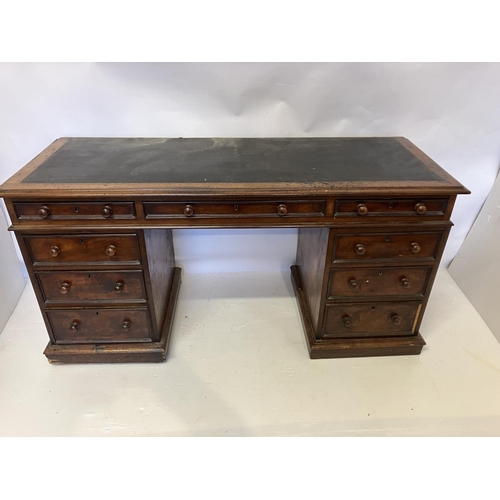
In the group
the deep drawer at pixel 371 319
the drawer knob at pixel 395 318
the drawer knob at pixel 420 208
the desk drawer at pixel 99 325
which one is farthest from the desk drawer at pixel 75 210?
the drawer knob at pixel 395 318

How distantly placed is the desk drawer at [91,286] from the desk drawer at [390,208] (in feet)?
2.92

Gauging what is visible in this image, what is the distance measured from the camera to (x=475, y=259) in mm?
2316

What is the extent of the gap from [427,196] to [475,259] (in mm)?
998

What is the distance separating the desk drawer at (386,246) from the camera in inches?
65.2

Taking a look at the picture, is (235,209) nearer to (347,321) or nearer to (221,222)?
(221,222)

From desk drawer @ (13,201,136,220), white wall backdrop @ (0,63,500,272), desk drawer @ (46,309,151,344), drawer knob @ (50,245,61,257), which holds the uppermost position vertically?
white wall backdrop @ (0,63,500,272)

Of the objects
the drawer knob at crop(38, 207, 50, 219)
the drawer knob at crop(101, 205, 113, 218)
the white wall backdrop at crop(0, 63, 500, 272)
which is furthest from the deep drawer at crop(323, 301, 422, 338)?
the drawer knob at crop(38, 207, 50, 219)

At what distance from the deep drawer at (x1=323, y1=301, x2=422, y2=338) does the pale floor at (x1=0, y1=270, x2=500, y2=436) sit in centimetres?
14

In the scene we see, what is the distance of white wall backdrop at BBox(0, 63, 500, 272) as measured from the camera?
6.21 feet

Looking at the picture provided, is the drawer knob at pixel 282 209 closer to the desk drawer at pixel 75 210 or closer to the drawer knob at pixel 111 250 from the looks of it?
the desk drawer at pixel 75 210

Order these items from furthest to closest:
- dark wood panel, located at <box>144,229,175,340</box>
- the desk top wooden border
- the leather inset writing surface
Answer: dark wood panel, located at <box>144,229,175,340</box>
the leather inset writing surface
the desk top wooden border

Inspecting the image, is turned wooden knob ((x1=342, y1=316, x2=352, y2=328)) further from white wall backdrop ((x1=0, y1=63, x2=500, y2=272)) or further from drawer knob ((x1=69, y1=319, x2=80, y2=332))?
drawer knob ((x1=69, y1=319, x2=80, y2=332))

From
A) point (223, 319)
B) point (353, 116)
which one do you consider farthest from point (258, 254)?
point (353, 116)

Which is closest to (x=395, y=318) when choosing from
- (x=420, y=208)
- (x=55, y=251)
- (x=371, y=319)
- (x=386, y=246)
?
(x=371, y=319)
